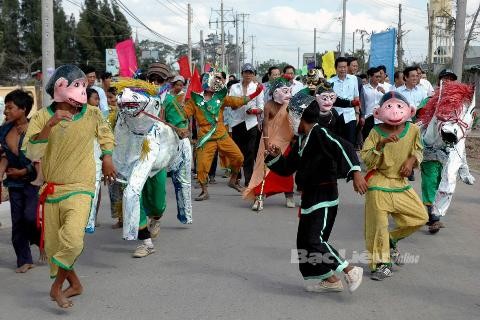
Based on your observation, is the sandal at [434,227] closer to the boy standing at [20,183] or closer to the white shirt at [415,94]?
the white shirt at [415,94]

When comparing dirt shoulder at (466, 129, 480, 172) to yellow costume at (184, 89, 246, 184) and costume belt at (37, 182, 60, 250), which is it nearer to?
yellow costume at (184, 89, 246, 184)

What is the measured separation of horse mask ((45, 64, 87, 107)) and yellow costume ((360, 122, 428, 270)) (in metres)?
2.41

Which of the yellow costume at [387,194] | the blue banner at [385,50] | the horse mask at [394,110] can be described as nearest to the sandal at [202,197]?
the yellow costume at [387,194]

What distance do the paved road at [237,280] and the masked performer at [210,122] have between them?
1.71 m

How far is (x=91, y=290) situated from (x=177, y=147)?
2.07 meters

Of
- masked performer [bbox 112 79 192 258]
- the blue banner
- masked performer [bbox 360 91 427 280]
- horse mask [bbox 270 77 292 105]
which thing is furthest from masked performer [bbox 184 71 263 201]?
the blue banner

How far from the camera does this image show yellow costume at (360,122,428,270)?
5309mm

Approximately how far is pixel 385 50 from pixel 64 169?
11.5m

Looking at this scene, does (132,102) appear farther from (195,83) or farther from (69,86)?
(195,83)

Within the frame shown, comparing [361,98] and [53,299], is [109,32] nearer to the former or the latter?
[361,98]

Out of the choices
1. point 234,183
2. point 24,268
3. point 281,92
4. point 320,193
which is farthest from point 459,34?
point 24,268

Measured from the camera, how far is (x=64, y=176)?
15.2ft

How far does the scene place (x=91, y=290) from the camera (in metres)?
5.15

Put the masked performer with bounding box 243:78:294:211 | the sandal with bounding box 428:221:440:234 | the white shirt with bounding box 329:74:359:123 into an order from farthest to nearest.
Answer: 1. the white shirt with bounding box 329:74:359:123
2. the masked performer with bounding box 243:78:294:211
3. the sandal with bounding box 428:221:440:234
